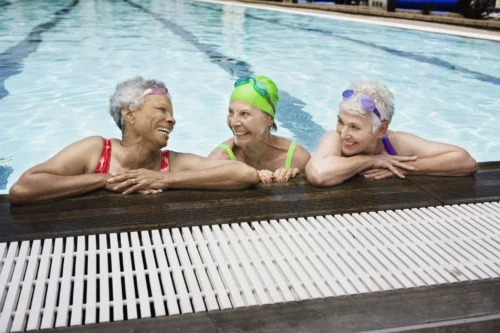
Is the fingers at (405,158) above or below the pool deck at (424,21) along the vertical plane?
below

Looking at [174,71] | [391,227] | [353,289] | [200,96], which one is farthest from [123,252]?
[174,71]

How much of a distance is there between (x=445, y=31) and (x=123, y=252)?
12.6 metres

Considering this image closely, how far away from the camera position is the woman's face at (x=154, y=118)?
9.57 ft

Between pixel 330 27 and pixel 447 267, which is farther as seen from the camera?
pixel 330 27

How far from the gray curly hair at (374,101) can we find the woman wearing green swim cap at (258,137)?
552 millimetres

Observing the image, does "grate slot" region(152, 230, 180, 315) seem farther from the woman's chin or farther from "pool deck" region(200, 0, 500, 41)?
"pool deck" region(200, 0, 500, 41)

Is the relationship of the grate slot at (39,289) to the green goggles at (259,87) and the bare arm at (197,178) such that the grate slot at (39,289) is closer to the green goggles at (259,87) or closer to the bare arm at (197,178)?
the bare arm at (197,178)

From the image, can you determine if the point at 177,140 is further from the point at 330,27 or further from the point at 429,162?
the point at 330,27

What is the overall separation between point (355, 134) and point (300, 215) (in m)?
0.81

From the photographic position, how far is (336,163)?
3135mm

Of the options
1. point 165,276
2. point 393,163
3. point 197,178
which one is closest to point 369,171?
point 393,163

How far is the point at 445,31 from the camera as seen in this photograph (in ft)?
42.4

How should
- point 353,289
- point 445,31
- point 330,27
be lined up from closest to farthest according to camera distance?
point 353,289
point 445,31
point 330,27

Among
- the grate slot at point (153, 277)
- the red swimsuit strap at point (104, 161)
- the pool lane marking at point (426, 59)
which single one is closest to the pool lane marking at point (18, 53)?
the red swimsuit strap at point (104, 161)
